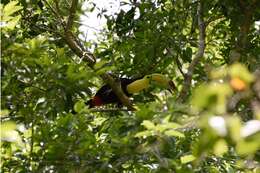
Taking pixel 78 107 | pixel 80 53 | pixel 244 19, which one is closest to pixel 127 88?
pixel 80 53

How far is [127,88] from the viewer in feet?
15.0

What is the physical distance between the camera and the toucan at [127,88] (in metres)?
4.19

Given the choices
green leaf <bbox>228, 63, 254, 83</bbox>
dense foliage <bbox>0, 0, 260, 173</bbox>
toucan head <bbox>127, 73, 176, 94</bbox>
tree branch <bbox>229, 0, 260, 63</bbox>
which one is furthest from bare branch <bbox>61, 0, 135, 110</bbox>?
green leaf <bbox>228, 63, 254, 83</bbox>

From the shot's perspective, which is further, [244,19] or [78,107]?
[244,19]

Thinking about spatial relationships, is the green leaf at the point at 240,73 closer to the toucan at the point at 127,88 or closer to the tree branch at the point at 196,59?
the tree branch at the point at 196,59

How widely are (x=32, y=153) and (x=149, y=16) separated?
1.94m

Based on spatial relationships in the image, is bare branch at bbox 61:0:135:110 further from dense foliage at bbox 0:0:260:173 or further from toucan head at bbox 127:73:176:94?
toucan head at bbox 127:73:176:94

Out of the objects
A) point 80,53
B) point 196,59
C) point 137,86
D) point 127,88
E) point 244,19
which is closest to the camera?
point 244,19

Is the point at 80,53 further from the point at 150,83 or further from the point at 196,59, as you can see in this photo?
the point at 196,59

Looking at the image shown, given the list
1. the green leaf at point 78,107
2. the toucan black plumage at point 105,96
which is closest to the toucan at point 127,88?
the toucan black plumage at point 105,96

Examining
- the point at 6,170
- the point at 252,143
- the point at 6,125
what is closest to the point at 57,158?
the point at 6,170

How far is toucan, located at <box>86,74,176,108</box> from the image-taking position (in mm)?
4188

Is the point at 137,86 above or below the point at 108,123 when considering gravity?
above

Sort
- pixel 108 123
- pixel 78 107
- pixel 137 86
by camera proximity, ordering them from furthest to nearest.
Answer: pixel 137 86
pixel 108 123
pixel 78 107
